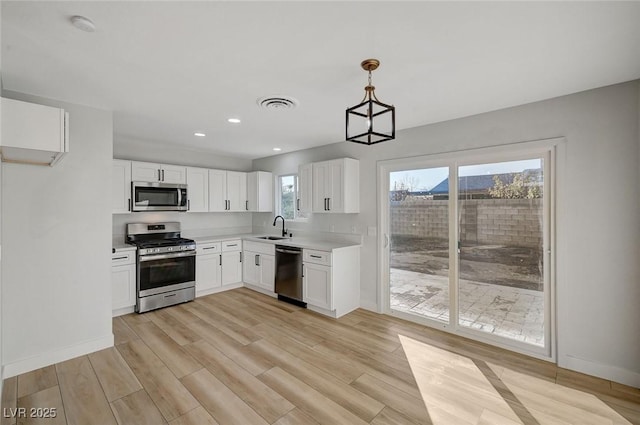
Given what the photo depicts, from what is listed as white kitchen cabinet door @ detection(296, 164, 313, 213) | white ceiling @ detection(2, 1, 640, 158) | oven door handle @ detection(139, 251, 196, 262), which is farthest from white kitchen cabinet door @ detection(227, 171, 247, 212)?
white ceiling @ detection(2, 1, 640, 158)

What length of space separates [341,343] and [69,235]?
297 cm

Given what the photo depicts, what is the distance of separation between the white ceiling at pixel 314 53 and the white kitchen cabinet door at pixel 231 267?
2763 mm

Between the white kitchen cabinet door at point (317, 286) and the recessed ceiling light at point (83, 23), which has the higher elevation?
the recessed ceiling light at point (83, 23)

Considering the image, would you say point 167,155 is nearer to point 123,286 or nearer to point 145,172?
point 145,172

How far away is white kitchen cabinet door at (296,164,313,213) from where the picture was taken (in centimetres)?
462

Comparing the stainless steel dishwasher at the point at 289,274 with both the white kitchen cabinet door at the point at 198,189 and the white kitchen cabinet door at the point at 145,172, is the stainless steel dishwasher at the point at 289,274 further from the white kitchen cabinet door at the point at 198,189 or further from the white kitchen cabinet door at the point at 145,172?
the white kitchen cabinet door at the point at 145,172

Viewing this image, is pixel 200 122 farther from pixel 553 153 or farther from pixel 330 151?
pixel 553 153

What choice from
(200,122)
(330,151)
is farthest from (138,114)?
(330,151)

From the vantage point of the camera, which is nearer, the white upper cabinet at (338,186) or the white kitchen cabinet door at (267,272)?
the white upper cabinet at (338,186)

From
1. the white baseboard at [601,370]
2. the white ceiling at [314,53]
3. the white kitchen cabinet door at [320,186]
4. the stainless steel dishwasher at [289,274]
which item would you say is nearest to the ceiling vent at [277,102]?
the white ceiling at [314,53]

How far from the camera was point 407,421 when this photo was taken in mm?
2004

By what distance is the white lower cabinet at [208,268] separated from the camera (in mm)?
4695

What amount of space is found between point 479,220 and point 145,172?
15.4ft

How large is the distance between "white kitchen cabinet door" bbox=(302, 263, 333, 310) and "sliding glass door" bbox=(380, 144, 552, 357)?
82 centimetres
